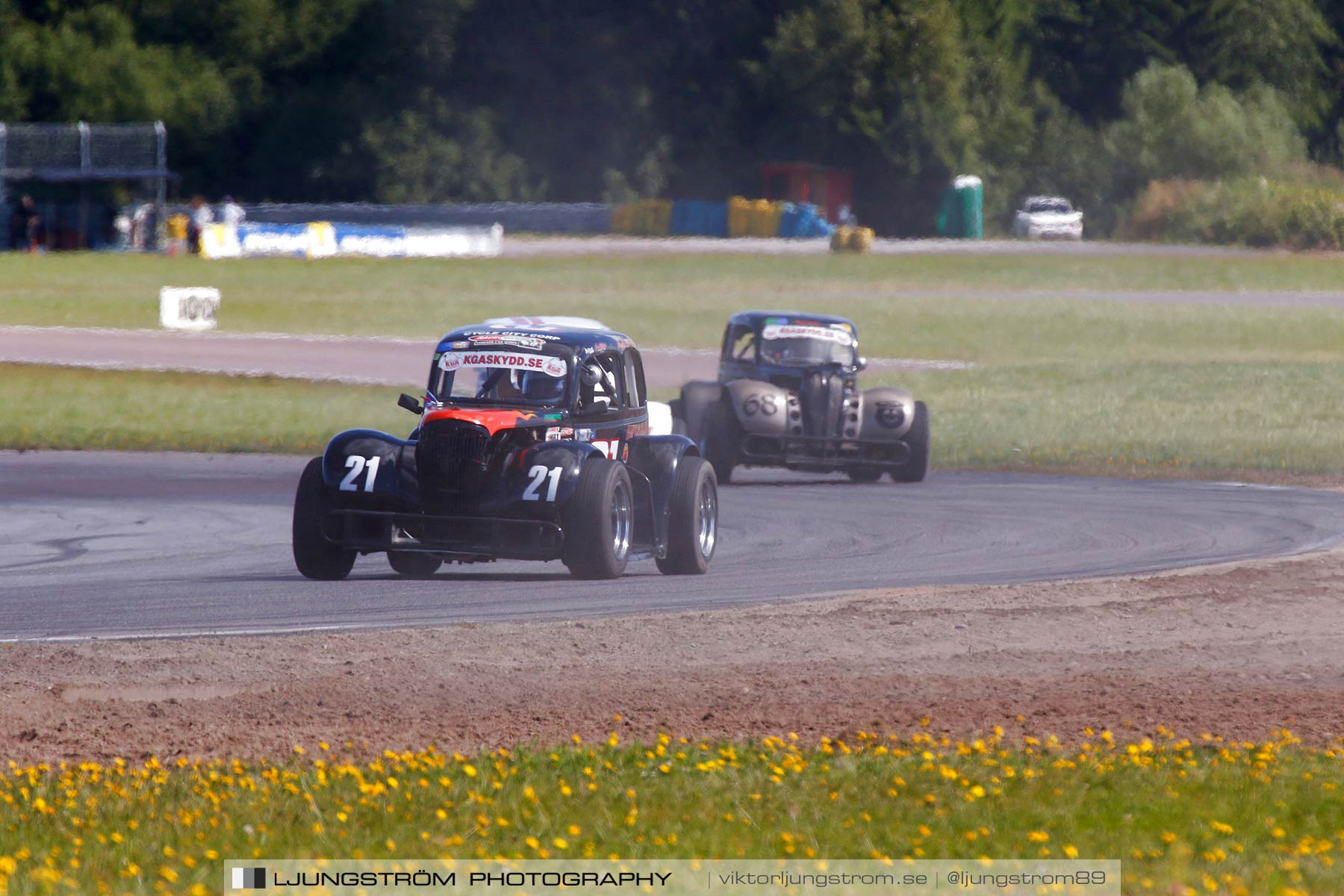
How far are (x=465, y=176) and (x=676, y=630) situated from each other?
77.3 metres

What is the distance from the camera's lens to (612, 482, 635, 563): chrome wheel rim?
1216 centimetres

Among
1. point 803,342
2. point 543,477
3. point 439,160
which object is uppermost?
point 439,160

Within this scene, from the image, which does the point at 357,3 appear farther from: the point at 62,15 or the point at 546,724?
the point at 546,724

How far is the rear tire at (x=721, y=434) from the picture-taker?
59.2 feet

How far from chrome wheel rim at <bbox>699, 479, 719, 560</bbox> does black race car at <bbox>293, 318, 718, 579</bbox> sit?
0.06 m

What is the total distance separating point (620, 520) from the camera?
40.4 feet

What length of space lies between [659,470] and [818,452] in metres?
5.53

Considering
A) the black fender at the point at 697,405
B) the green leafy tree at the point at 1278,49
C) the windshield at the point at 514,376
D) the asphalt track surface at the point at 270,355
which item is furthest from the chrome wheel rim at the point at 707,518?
the green leafy tree at the point at 1278,49

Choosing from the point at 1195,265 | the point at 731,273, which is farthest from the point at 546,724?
the point at 1195,265

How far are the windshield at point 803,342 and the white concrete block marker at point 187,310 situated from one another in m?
21.1

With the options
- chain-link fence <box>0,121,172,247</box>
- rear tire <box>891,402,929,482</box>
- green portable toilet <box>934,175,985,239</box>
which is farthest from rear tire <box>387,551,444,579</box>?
green portable toilet <box>934,175,985,239</box>

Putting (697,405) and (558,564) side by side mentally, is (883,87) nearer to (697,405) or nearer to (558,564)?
(697,405)

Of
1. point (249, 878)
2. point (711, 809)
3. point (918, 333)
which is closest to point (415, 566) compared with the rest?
point (711, 809)

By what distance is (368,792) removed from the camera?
714 cm
